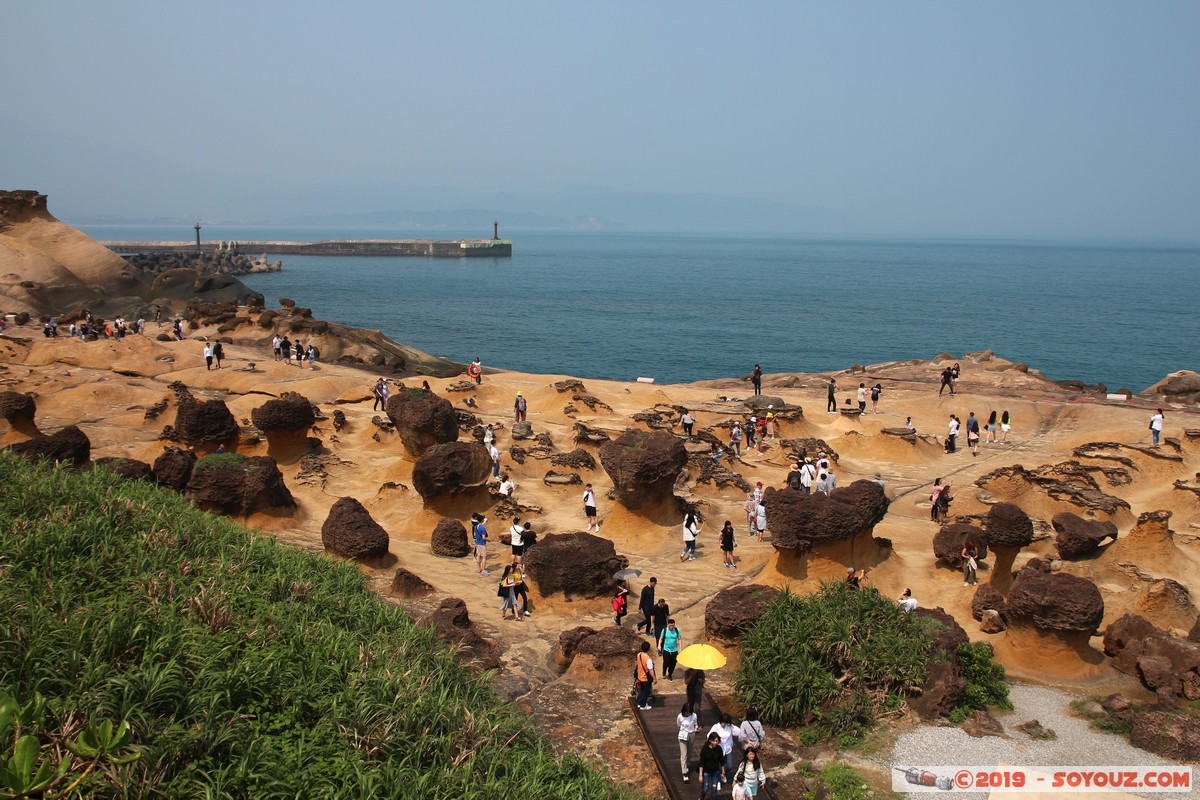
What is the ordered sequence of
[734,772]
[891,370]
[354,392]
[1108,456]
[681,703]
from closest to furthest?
[734,772], [681,703], [1108,456], [354,392], [891,370]

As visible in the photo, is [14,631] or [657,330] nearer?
[14,631]

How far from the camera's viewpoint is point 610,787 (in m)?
11.1

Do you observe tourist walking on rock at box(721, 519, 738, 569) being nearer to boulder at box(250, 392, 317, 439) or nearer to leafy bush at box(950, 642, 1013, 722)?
leafy bush at box(950, 642, 1013, 722)

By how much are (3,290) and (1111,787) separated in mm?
65258

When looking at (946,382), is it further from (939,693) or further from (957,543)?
(939,693)

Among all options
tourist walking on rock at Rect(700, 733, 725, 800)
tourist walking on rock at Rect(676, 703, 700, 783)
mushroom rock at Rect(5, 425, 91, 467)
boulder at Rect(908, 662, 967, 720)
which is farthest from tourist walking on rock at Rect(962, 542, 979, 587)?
mushroom rock at Rect(5, 425, 91, 467)

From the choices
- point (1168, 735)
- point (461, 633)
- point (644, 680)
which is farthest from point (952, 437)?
point (461, 633)

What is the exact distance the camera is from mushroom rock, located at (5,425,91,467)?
2261 cm

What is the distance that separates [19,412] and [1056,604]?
27904 millimetres

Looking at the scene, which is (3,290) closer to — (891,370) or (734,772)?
(891,370)

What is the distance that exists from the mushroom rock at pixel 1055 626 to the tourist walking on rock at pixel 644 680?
6.97 m

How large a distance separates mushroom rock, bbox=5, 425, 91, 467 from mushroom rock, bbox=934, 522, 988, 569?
21086mm

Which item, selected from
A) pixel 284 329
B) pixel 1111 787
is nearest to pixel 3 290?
pixel 284 329

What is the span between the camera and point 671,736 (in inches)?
522
